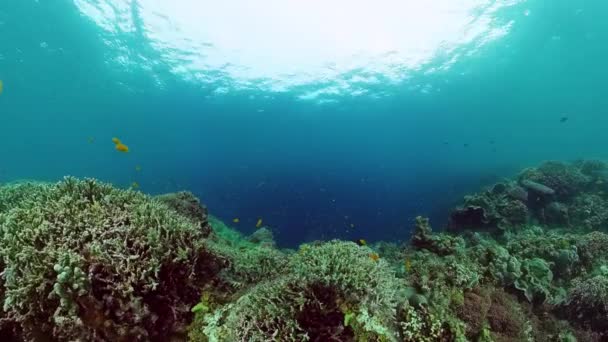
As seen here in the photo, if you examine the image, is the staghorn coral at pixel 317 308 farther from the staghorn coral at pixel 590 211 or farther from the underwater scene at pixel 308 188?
the staghorn coral at pixel 590 211

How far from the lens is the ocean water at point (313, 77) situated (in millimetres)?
23000

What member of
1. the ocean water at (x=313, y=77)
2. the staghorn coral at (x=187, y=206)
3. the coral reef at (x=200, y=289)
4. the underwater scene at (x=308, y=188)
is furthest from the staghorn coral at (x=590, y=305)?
the ocean water at (x=313, y=77)

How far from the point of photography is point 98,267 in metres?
3.83

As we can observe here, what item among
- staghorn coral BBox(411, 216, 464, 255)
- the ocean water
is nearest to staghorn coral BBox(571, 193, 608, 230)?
the ocean water

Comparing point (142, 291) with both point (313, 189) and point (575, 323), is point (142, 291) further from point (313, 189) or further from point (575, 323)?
point (313, 189)

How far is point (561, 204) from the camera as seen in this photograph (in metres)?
15.3

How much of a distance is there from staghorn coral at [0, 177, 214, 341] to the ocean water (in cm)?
2059

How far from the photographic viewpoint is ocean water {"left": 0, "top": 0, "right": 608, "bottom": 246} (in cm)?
2300

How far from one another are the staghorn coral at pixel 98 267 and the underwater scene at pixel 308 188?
2 centimetres

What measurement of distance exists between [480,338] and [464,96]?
1789 inches

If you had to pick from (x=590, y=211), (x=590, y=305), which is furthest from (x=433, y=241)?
(x=590, y=211)

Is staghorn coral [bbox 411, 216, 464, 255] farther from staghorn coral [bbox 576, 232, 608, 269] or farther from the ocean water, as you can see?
the ocean water

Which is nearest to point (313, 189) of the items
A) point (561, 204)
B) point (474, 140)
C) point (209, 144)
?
point (561, 204)

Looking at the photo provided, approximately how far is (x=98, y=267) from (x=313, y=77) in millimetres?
30738
